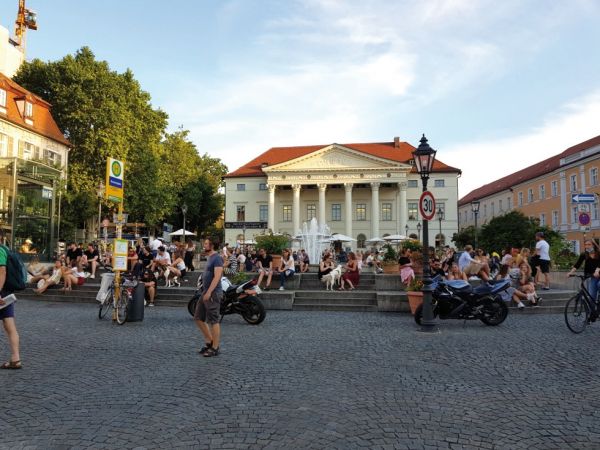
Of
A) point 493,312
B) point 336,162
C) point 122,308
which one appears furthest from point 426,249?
point 336,162

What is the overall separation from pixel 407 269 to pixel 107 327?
858cm

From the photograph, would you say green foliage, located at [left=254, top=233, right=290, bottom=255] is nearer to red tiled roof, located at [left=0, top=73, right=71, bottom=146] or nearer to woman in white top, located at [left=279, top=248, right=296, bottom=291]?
woman in white top, located at [left=279, top=248, right=296, bottom=291]

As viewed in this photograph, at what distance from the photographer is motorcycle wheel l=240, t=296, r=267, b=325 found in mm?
10867

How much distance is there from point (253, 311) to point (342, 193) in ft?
198

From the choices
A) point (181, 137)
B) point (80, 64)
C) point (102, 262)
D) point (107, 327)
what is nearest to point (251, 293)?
point (107, 327)

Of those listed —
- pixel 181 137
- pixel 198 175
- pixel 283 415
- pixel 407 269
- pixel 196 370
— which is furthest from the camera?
pixel 198 175

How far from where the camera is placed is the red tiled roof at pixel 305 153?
70.1m

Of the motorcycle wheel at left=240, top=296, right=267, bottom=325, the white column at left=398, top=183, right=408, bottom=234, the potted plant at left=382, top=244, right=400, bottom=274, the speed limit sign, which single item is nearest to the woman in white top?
the potted plant at left=382, top=244, right=400, bottom=274

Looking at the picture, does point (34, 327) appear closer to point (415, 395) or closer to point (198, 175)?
point (415, 395)

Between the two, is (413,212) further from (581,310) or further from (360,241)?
(581,310)

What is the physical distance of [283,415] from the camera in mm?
4574

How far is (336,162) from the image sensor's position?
220 feet

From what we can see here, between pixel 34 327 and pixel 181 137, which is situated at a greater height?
pixel 181 137

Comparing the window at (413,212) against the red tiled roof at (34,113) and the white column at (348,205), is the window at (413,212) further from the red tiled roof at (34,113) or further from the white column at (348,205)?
the red tiled roof at (34,113)
